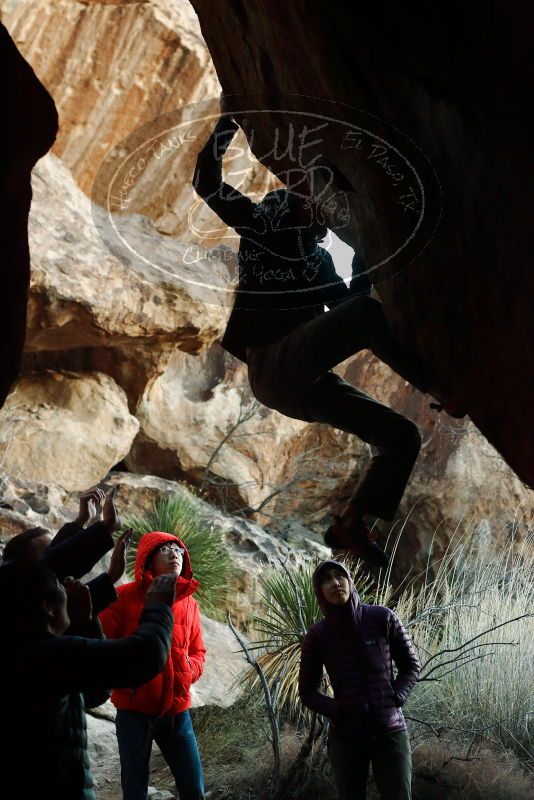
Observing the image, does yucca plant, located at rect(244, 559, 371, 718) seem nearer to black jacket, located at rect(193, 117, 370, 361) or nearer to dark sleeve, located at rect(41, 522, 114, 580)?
black jacket, located at rect(193, 117, 370, 361)

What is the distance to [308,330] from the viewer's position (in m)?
3.23

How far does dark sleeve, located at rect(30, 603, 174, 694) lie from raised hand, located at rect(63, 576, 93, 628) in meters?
0.34

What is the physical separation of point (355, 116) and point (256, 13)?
60cm

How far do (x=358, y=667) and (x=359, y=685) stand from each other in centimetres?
7

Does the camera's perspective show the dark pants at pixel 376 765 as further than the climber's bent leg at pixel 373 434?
Yes

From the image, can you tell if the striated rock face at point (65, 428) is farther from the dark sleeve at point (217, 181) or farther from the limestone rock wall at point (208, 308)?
the dark sleeve at point (217, 181)

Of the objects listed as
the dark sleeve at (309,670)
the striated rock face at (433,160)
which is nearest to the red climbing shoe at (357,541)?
the striated rock face at (433,160)

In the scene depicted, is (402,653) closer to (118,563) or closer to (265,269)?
(118,563)

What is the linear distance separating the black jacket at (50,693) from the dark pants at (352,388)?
1173 millimetres

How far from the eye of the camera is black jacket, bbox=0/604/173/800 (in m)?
2.01

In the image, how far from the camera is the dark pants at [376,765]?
318 centimetres

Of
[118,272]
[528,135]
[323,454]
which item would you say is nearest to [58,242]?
[118,272]

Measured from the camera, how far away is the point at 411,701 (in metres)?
5.56

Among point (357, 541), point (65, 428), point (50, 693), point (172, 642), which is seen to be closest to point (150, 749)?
point (172, 642)
